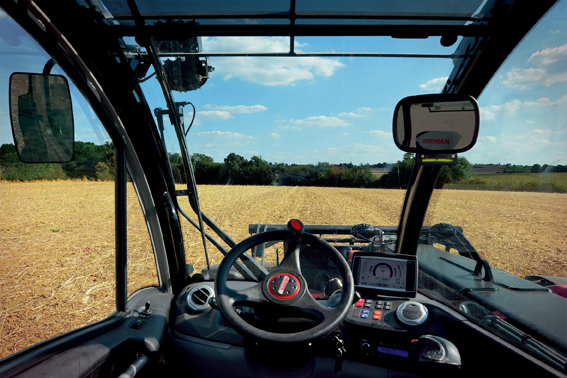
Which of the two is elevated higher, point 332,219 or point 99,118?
point 99,118

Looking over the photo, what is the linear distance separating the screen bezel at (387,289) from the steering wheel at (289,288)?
1.72 feet

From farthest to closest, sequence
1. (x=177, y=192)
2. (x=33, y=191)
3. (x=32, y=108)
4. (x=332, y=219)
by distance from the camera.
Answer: (x=332, y=219)
(x=177, y=192)
(x=33, y=191)
(x=32, y=108)

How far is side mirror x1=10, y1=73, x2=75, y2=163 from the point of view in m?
1.69

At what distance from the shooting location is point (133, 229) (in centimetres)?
249

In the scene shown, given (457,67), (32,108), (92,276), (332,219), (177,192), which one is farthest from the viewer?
(332,219)

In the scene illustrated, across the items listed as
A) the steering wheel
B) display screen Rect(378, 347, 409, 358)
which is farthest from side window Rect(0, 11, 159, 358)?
display screen Rect(378, 347, 409, 358)

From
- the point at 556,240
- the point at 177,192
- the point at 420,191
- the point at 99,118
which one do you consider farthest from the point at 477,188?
the point at 99,118

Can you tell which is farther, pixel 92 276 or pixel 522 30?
pixel 92 276

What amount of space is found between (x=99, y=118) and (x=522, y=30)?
2621mm

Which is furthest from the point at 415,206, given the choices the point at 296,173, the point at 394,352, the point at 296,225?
the point at 296,225

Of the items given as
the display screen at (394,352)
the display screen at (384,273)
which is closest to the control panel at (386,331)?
the display screen at (394,352)

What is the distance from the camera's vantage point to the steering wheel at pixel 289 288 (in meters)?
1.92

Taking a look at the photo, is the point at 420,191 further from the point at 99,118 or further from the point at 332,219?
the point at 99,118

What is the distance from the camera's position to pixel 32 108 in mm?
1784
